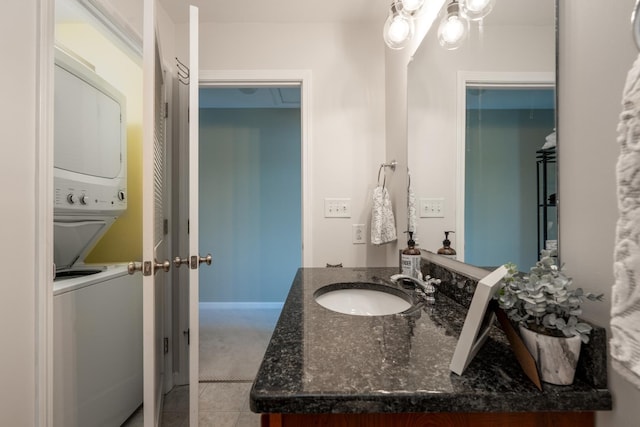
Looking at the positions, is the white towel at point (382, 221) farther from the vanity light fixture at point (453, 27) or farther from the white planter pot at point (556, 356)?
the white planter pot at point (556, 356)

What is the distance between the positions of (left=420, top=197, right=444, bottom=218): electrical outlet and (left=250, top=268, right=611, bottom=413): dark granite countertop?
524mm

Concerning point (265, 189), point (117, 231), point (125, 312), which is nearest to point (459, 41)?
point (125, 312)

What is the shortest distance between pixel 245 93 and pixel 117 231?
1824 mm

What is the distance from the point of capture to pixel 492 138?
0.82 metres

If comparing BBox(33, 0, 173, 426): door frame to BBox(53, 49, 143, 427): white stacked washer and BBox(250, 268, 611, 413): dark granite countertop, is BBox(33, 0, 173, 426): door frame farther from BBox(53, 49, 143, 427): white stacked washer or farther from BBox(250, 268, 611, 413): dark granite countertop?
BBox(250, 268, 611, 413): dark granite countertop

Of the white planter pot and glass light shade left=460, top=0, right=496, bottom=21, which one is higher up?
glass light shade left=460, top=0, right=496, bottom=21

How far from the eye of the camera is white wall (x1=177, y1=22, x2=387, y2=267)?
69.0 inches

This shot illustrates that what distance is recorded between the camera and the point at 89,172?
4.33ft

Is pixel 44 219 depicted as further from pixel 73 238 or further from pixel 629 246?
pixel 629 246

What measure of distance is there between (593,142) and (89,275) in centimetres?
190

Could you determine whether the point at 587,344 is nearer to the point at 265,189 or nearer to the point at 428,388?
Answer: the point at 428,388

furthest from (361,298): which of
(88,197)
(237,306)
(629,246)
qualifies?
(237,306)

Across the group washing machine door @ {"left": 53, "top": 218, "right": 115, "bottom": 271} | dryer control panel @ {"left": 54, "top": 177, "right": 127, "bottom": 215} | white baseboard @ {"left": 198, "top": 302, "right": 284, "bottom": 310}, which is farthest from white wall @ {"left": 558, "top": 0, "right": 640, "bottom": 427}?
white baseboard @ {"left": 198, "top": 302, "right": 284, "bottom": 310}

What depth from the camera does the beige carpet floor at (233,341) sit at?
1915mm
